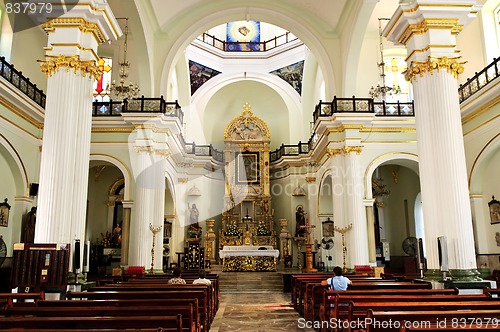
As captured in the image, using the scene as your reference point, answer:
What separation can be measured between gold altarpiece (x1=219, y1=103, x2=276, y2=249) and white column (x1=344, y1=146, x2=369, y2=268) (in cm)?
809

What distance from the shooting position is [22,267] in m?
7.48

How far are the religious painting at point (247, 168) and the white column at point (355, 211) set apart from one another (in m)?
9.14

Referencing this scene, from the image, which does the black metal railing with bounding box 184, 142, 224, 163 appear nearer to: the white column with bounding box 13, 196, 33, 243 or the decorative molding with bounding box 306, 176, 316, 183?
the decorative molding with bounding box 306, 176, 316, 183

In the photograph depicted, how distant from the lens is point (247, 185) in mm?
24328

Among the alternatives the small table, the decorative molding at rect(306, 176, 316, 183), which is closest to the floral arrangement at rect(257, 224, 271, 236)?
the decorative molding at rect(306, 176, 316, 183)

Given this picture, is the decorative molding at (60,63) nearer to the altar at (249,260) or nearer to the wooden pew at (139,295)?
the wooden pew at (139,295)

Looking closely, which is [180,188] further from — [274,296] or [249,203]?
[274,296]

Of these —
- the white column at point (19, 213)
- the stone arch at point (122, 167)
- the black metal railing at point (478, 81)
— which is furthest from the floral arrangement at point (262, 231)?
the white column at point (19, 213)

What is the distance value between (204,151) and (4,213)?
11885 mm

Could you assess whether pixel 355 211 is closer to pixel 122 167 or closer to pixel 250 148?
pixel 122 167

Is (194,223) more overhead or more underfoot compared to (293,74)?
more underfoot

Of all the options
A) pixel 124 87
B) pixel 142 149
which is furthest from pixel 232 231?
pixel 124 87

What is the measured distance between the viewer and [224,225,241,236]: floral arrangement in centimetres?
2289

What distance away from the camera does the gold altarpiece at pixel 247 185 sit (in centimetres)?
2311
